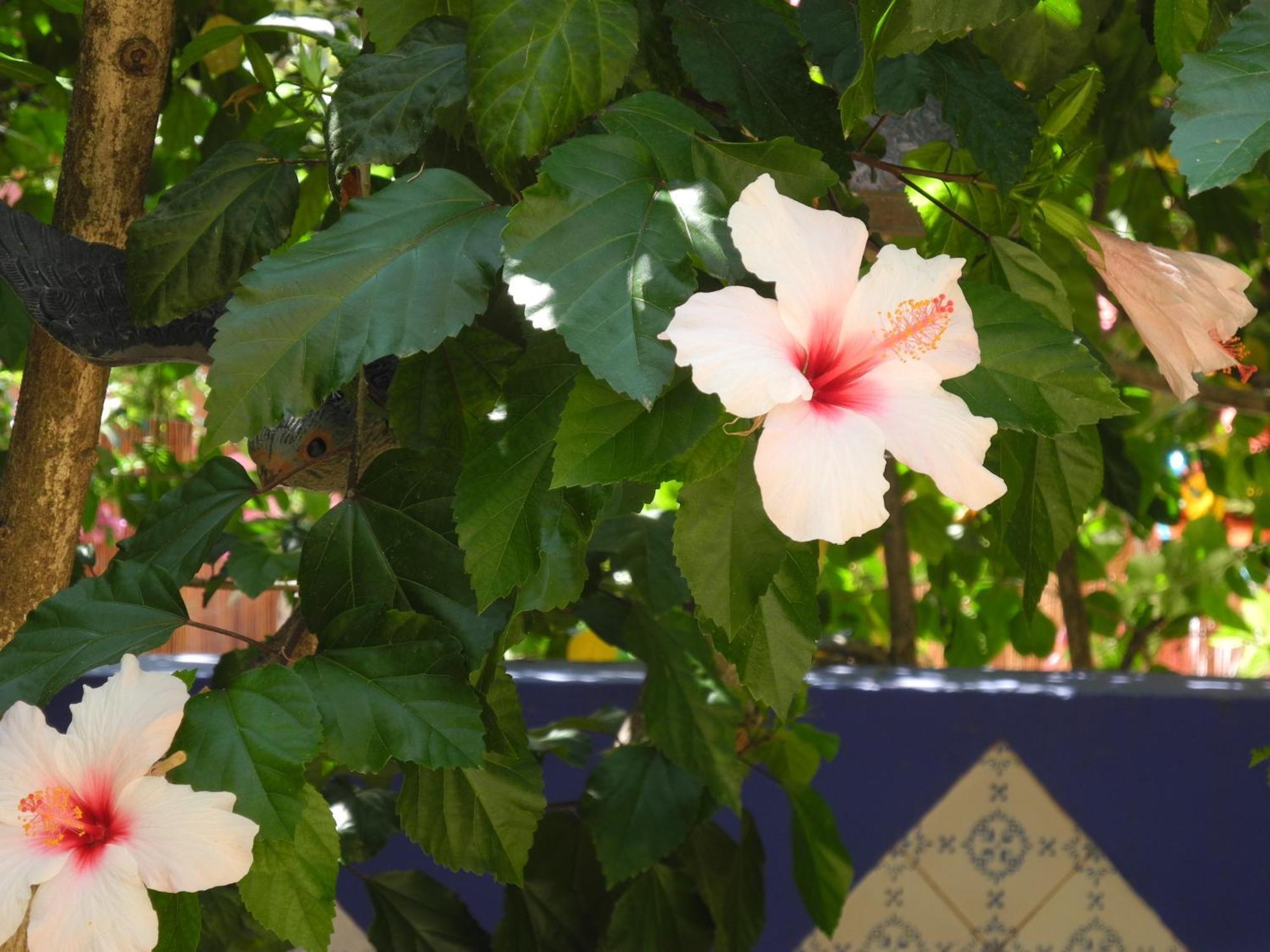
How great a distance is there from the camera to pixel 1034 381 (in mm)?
445

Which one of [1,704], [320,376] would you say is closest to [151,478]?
[1,704]

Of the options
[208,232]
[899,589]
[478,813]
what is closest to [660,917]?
[478,813]

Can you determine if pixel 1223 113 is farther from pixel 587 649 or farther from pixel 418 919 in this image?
pixel 587 649

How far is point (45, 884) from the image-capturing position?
1.54 feet

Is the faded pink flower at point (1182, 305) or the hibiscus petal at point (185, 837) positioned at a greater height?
the faded pink flower at point (1182, 305)

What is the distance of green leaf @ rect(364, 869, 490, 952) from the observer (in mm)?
904

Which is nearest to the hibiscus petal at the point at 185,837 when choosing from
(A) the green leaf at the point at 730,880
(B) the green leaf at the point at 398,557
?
(B) the green leaf at the point at 398,557

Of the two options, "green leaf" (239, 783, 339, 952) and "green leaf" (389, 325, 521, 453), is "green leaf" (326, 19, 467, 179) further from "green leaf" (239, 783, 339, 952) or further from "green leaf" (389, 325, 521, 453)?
"green leaf" (239, 783, 339, 952)

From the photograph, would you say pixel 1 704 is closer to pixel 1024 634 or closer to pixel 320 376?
pixel 320 376

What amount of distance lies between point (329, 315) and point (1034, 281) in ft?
0.96

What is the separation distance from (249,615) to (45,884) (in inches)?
95.9

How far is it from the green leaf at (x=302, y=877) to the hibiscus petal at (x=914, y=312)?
27cm

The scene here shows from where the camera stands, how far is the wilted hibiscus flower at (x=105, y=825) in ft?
1.47

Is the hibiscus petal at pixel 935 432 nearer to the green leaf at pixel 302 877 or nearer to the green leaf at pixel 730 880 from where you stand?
the green leaf at pixel 302 877
